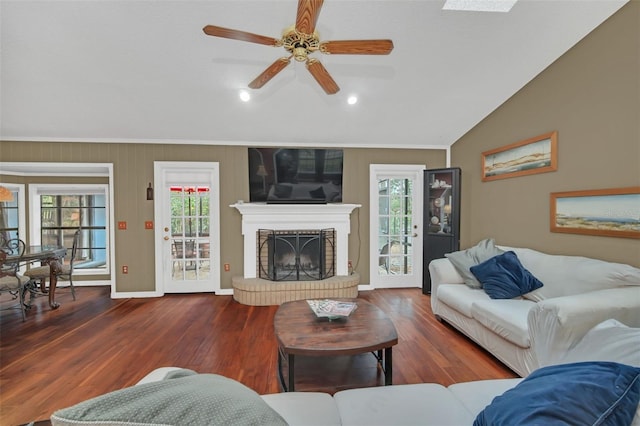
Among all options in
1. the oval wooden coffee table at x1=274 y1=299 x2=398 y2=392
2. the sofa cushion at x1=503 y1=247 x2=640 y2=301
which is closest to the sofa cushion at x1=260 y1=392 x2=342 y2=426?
the oval wooden coffee table at x1=274 y1=299 x2=398 y2=392

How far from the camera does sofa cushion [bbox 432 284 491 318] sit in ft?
8.95

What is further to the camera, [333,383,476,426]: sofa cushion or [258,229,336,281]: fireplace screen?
[258,229,336,281]: fireplace screen

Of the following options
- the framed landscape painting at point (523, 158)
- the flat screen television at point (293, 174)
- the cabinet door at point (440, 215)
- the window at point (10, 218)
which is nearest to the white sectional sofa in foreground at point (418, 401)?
the framed landscape painting at point (523, 158)

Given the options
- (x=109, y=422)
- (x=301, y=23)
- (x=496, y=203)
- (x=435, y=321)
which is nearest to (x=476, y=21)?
(x=301, y=23)

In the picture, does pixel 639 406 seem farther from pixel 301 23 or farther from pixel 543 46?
pixel 543 46

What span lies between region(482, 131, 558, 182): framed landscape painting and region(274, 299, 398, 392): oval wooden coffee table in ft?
8.07

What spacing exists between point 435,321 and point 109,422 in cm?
339

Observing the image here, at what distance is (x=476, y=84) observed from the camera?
3.27 metres

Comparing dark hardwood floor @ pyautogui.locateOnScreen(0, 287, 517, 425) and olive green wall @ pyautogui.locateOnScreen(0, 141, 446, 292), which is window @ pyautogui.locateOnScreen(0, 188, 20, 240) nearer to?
olive green wall @ pyautogui.locateOnScreen(0, 141, 446, 292)

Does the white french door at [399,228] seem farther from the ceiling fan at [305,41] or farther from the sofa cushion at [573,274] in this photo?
the ceiling fan at [305,41]

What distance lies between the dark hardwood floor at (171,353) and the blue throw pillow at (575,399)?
1.46 metres

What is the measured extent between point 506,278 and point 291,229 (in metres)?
2.72

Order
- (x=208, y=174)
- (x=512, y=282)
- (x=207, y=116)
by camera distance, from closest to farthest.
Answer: (x=512, y=282) < (x=207, y=116) < (x=208, y=174)

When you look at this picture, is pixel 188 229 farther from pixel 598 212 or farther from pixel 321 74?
pixel 598 212
